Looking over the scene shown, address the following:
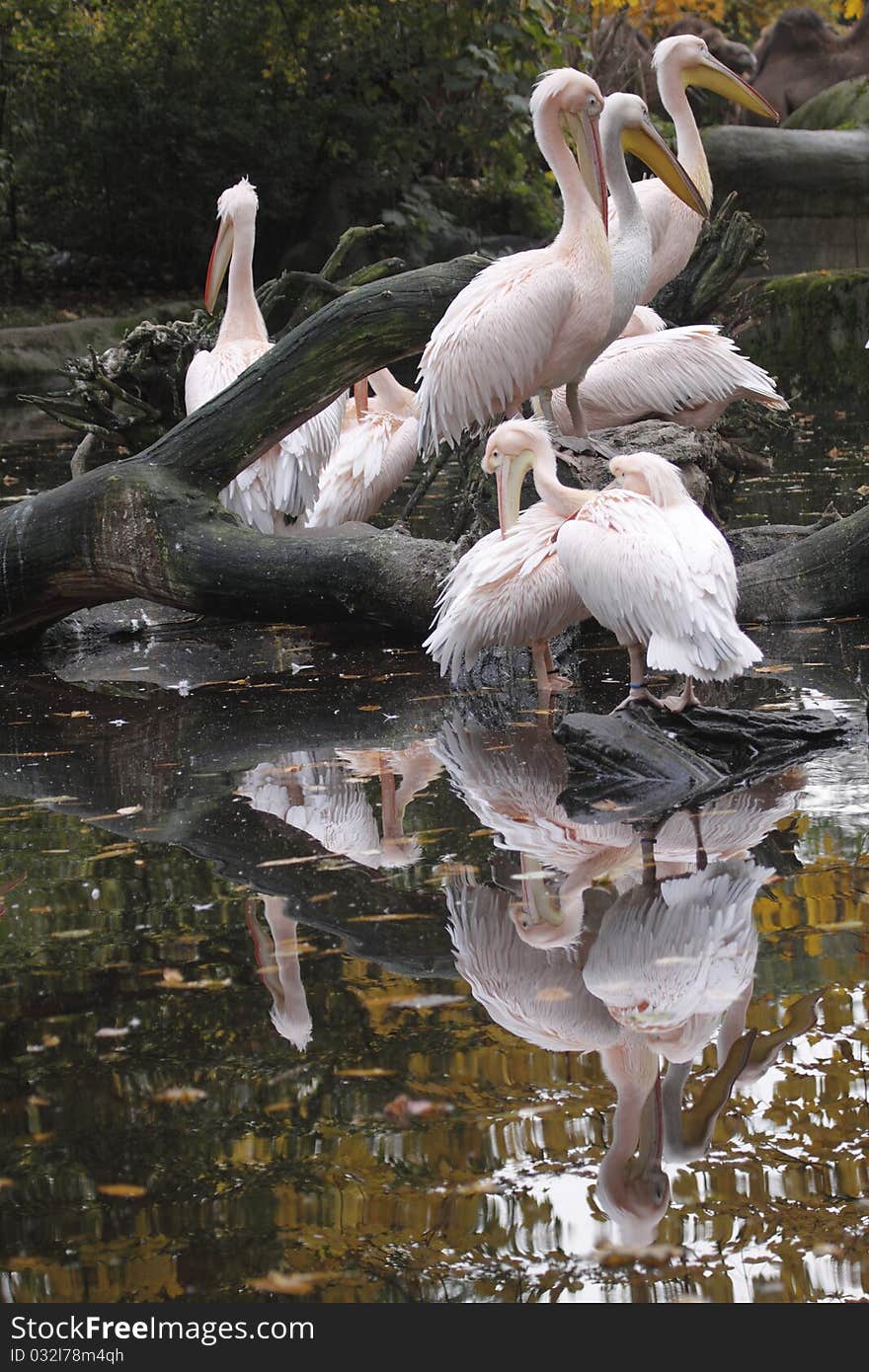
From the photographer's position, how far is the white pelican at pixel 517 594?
5621 mm

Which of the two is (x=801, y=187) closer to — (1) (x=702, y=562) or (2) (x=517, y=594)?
(2) (x=517, y=594)

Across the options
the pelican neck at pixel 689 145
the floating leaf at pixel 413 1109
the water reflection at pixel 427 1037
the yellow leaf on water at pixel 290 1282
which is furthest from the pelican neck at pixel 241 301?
the yellow leaf on water at pixel 290 1282

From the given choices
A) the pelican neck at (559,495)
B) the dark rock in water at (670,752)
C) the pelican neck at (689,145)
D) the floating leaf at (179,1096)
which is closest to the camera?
the floating leaf at (179,1096)

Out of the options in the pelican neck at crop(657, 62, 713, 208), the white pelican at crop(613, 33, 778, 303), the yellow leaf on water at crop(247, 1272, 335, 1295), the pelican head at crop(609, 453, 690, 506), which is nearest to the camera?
the yellow leaf on water at crop(247, 1272, 335, 1295)

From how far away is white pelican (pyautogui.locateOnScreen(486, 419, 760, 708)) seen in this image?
484 centimetres

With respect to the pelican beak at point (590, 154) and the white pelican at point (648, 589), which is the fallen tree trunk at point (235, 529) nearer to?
the pelican beak at point (590, 154)

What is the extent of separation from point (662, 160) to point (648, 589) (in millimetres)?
3754

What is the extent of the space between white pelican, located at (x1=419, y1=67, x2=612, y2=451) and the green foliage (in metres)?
13.1

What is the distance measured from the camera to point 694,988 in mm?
3273

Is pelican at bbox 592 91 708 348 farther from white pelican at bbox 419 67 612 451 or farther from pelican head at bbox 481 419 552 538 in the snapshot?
pelican head at bbox 481 419 552 538

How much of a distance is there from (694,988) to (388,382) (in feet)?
19.5

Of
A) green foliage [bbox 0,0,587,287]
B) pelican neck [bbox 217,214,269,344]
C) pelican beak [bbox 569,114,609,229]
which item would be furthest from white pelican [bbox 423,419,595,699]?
green foliage [bbox 0,0,587,287]

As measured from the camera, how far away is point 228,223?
9141 millimetres

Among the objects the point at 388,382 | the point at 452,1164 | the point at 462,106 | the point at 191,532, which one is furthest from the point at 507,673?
the point at 462,106
